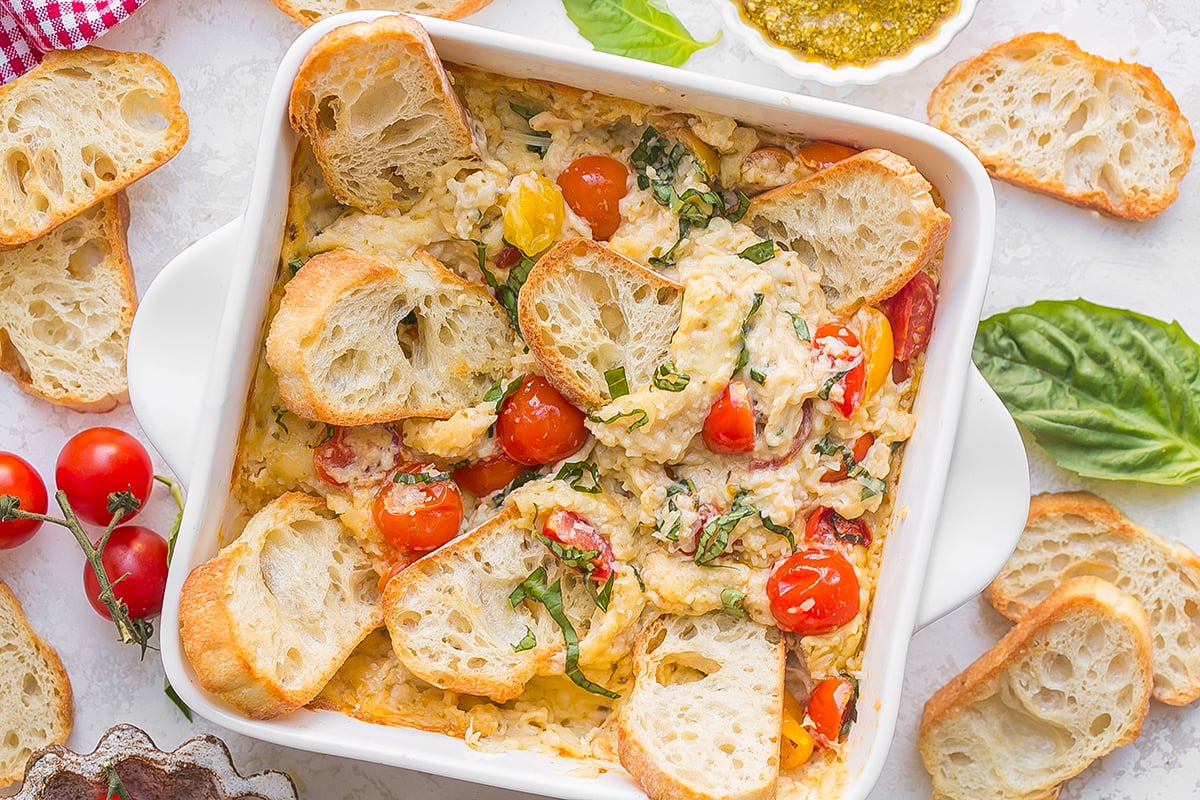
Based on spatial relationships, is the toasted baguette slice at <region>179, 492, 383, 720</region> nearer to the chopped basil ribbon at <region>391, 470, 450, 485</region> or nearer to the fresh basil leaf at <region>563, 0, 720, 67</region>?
the chopped basil ribbon at <region>391, 470, 450, 485</region>

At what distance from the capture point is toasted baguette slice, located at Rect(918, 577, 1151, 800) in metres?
2.81

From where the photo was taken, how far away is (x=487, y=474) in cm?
256

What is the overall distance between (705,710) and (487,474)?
641mm

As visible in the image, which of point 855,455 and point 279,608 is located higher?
point 855,455

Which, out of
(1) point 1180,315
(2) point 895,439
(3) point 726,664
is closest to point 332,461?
(3) point 726,664

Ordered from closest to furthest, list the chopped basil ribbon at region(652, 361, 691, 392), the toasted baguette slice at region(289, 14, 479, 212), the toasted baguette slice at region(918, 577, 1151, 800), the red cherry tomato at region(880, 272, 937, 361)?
1. the toasted baguette slice at region(289, 14, 479, 212)
2. the chopped basil ribbon at region(652, 361, 691, 392)
3. the red cherry tomato at region(880, 272, 937, 361)
4. the toasted baguette slice at region(918, 577, 1151, 800)

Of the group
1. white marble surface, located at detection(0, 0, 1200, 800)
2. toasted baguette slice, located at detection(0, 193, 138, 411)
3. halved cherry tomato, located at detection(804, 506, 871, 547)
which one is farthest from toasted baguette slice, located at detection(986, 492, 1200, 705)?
toasted baguette slice, located at detection(0, 193, 138, 411)

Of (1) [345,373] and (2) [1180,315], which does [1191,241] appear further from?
(1) [345,373]

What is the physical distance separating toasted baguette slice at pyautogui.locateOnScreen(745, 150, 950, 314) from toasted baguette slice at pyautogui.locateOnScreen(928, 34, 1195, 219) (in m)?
0.63

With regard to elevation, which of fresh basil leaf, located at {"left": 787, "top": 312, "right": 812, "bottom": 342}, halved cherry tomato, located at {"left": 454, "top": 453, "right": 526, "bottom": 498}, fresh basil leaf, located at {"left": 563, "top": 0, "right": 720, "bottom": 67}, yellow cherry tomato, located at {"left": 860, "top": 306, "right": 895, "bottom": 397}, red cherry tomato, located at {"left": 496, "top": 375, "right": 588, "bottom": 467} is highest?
fresh basil leaf, located at {"left": 563, "top": 0, "right": 720, "bottom": 67}

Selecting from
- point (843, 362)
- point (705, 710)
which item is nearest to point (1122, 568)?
point (843, 362)

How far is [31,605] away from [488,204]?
1560 millimetres

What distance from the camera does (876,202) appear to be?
238 centimetres

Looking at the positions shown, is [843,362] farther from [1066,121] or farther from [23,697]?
[23,697]
